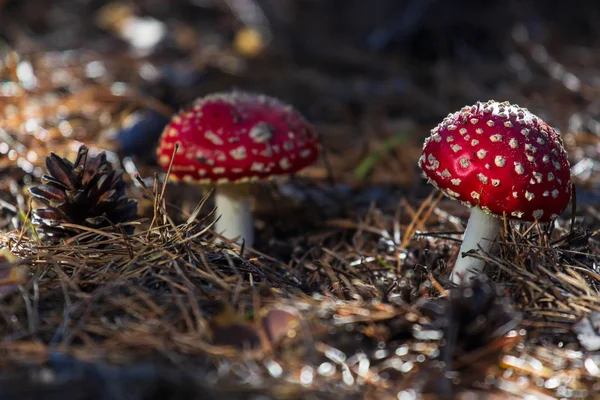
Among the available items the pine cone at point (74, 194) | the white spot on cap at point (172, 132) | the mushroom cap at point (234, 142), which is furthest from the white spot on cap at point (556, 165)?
the pine cone at point (74, 194)

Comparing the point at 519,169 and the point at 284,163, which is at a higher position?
the point at 519,169

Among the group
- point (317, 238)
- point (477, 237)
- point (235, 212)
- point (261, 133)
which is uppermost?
point (261, 133)

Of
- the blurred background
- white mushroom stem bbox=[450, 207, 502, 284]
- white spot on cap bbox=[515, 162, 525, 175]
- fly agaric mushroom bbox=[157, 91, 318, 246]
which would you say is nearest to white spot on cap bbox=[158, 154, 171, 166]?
fly agaric mushroom bbox=[157, 91, 318, 246]

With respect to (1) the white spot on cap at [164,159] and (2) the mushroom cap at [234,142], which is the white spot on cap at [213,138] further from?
(1) the white spot on cap at [164,159]

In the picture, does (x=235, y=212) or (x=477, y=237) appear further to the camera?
(x=235, y=212)

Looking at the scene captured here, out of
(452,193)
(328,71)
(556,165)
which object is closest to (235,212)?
(452,193)

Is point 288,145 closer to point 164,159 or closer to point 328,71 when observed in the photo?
point 164,159

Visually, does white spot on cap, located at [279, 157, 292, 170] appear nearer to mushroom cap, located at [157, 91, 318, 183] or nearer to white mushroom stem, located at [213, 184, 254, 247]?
mushroom cap, located at [157, 91, 318, 183]

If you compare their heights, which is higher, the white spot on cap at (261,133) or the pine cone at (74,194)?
the white spot on cap at (261,133)
